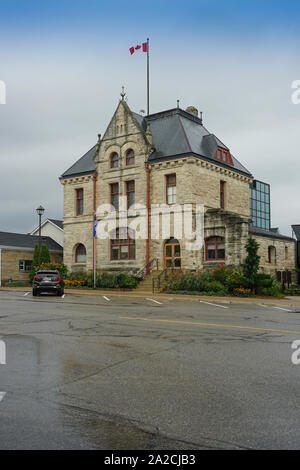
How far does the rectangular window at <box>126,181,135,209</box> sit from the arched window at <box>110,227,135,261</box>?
1995 mm

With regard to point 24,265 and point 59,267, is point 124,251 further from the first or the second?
point 24,265

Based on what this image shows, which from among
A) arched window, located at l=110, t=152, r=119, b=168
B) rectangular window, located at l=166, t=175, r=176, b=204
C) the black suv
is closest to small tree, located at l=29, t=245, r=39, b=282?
arched window, located at l=110, t=152, r=119, b=168

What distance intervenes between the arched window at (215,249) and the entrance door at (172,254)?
1.99 meters

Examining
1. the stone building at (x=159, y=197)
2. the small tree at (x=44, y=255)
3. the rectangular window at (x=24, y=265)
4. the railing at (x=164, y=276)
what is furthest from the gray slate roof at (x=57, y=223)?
the railing at (x=164, y=276)

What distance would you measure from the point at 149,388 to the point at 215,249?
25.5 metres

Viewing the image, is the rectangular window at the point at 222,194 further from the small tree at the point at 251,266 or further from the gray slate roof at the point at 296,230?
the gray slate roof at the point at 296,230

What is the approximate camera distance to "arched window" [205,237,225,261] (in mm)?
30859

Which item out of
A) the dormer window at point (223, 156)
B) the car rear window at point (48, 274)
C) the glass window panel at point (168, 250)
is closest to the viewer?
the car rear window at point (48, 274)

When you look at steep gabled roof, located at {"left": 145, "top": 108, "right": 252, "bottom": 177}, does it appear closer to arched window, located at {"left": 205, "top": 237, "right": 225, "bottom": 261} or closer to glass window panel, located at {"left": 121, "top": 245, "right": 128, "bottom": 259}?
arched window, located at {"left": 205, "top": 237, "right": 225, "bottom": 261}

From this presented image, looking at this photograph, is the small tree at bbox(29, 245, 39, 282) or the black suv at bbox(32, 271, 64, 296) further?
the small tree at bbox(29, 245, 39, 282)

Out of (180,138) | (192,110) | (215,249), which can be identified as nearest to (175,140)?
(180,138)

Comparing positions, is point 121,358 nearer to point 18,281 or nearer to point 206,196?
point 206,196

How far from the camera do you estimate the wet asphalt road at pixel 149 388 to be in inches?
171
